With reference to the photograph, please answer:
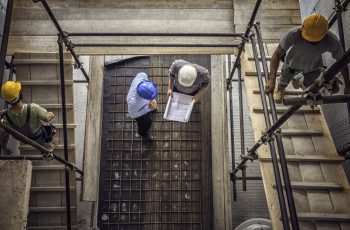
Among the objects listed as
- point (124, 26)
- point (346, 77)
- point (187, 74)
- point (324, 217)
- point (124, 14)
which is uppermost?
point (124, 14)

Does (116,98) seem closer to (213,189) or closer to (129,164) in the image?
(129,164)

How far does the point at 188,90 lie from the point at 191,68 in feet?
2.30

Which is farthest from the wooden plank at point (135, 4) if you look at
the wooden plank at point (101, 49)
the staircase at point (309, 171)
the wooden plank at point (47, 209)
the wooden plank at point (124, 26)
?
the wooden plank at point (47, 209)

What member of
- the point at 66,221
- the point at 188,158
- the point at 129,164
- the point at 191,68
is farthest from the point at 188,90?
the point at 66,221

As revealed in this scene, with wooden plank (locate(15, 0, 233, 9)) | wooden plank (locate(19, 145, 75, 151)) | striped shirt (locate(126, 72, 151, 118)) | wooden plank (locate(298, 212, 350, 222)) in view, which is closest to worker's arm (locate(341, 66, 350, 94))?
wooden plank (locate(298, 212, 350, 222))

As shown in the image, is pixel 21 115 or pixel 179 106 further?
pixel 179 106

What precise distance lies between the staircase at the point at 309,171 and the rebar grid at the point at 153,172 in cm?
266

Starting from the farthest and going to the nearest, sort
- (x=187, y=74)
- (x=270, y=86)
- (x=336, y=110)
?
(x=187, y=74) < (x=336, y=110) < (x=270, y=86)

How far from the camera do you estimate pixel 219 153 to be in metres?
7.06

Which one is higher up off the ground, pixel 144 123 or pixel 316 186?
pixel 144 123

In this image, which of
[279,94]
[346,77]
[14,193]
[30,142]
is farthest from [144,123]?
[346,77]

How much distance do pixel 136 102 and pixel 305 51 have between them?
3257 millimetres

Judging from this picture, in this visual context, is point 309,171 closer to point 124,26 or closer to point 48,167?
point 48,167

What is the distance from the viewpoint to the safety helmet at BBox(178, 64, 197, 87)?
571cm
